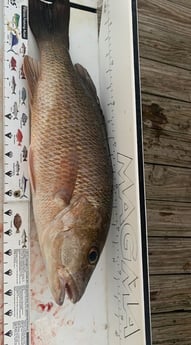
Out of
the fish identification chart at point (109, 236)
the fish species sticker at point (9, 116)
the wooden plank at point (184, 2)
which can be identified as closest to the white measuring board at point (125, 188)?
the fish identification chart at point (109, 236)

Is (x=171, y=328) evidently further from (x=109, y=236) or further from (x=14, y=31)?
(x=14, y=31)

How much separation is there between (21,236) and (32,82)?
12.3 inches

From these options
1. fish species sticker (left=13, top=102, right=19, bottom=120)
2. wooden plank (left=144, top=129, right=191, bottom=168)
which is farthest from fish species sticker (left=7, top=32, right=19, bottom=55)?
wooden plank (left=144, top=129, right=191, bottom=168)

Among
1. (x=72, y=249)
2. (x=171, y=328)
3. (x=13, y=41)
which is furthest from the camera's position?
(x=171, y=328)

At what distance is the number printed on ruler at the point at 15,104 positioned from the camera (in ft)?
2.97

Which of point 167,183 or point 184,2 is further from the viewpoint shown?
point 184,2

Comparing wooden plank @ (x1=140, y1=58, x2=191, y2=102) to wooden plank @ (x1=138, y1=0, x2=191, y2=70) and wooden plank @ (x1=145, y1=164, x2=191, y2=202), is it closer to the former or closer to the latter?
wooden plank @ (x1=138, y1=0, x2=191, y2=70)

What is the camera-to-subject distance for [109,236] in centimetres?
95

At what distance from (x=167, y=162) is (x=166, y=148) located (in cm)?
4

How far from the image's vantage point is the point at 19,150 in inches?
36.1

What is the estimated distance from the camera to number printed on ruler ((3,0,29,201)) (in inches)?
35.6

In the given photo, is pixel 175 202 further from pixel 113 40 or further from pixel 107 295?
pixel 113 40

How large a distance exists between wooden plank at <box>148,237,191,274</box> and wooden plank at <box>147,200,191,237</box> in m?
0.02

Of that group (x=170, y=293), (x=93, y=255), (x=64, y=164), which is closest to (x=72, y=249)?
(x=93, y=255)
